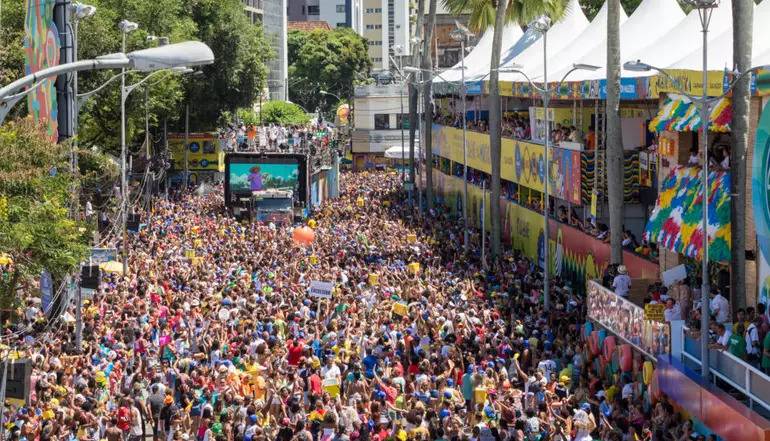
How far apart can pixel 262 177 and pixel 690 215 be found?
3563cm

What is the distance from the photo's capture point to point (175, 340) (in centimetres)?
2697

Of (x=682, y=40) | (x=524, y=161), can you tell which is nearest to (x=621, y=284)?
(x=682, y=40)

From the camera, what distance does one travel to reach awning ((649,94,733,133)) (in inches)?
963

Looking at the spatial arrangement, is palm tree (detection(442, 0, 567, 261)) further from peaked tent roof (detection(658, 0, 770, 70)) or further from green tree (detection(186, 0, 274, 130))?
green tree (detection(186, 0, 274, 130))

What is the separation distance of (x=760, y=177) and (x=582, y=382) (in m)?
4.03

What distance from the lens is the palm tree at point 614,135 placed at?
99.9 ft

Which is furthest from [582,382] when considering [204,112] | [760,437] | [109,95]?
[204,112]

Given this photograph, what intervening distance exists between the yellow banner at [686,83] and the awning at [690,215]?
141 centimetres

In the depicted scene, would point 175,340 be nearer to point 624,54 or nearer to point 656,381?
point 656,381

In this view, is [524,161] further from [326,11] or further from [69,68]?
[326,11]

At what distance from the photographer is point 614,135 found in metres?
30.9

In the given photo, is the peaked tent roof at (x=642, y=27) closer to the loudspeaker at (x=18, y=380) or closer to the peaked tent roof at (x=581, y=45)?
the peaked tent roof at (x=581, y=45)

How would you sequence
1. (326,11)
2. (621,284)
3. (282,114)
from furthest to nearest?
1. (326,11)
2. (282,114)
3. (621,284)

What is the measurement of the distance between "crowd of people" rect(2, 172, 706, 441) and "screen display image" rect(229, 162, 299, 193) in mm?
19569
